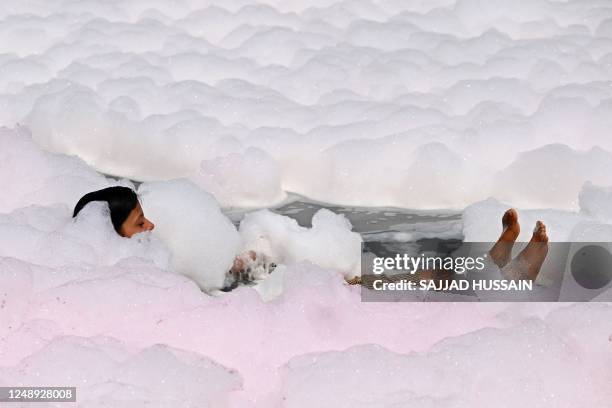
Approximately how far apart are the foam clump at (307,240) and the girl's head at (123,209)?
0.39m

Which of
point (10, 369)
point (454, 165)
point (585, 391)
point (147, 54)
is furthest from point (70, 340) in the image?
point (147, 54)

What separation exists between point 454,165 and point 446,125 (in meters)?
0.28

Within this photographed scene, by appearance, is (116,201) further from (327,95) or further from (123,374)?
(327,95)

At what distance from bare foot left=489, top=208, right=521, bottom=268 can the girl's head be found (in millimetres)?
1095

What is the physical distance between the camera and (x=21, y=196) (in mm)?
3150

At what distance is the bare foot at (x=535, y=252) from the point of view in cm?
278

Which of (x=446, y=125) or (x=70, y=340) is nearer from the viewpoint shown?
(x=70, y=340)

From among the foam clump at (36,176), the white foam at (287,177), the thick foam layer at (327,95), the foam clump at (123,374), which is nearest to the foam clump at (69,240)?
the white foam at (287,177)

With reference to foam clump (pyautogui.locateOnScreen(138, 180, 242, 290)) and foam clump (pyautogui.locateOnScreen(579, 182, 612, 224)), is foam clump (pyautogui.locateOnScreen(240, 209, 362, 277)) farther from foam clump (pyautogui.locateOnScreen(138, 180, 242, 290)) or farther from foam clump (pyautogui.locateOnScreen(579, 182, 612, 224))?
foam clump (pyautogui.locateOnScreen(579, 182, 612, 224))

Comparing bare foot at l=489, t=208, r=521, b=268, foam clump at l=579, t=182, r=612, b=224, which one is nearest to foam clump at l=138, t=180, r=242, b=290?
bare foot at l=489, t=208, r=521, b=268

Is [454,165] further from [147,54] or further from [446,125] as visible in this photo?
[147,54]

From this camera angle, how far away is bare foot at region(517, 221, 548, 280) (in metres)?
2.78

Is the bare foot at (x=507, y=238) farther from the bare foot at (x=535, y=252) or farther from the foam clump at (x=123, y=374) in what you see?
the foam clump at (x=123, y=374)

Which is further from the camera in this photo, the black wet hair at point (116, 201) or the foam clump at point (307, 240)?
the foam clump at point (307, 240)
